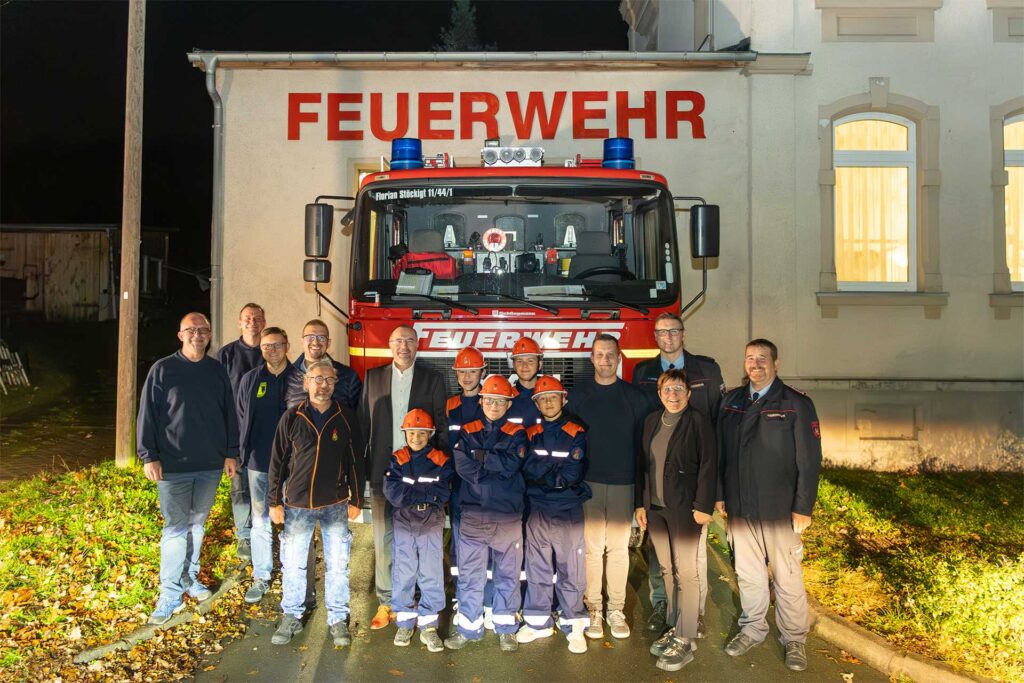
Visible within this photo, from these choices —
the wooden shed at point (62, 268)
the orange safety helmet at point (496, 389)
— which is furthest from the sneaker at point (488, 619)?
the wooden shed at point (62, 268)

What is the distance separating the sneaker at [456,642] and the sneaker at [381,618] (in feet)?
1.51

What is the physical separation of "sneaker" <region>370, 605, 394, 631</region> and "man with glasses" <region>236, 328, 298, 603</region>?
849 millimetres

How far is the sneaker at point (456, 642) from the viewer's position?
15.3 ft

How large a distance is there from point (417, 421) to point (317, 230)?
6.88 feet

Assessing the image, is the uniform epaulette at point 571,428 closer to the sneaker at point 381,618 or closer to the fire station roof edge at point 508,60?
the sneaker at point 381,618

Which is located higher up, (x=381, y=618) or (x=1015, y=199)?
(x=1015, y=199)

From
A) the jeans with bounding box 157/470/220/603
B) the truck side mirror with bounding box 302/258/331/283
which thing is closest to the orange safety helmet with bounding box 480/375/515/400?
the jeans with bounding box 157/470/220/603

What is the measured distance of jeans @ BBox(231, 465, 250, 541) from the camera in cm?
552

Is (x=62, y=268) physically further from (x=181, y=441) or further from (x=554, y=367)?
(x=554, y=367)

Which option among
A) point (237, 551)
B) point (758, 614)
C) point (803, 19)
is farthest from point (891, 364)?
point (237, 551)

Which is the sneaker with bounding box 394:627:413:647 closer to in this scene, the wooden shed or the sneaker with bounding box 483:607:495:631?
the sneaker with bounding box 483:607:495:631

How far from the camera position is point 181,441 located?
4949mm

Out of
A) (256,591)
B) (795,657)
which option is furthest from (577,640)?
(256,591)

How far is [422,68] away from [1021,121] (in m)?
7.47
